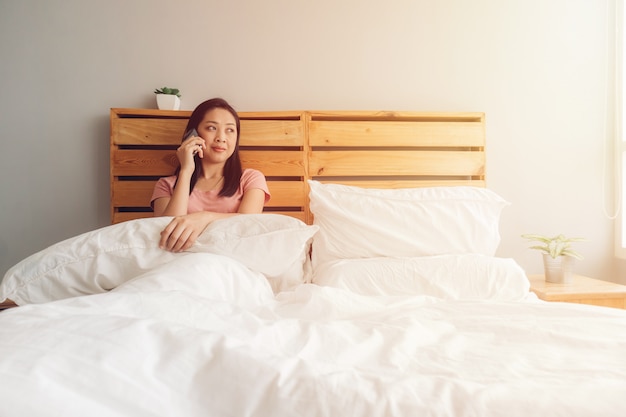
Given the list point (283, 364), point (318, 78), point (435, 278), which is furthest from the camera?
point (318, 78)

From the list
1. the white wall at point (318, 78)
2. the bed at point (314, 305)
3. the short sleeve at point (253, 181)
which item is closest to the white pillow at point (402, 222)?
the bed at point (314, 305)

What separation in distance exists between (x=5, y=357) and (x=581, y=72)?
108 inches

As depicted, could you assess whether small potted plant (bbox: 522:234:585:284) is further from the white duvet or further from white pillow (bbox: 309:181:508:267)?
the white duvet

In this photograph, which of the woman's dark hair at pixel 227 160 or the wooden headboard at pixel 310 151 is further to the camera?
the wooden headboard at pixel 310 151

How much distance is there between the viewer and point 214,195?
1.84 metres

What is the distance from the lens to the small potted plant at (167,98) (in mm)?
1993

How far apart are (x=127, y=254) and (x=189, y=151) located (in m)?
0.66

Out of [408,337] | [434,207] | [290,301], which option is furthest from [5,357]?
[434,207]

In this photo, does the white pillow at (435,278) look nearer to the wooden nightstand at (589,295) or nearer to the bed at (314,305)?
the bed at (314,305)

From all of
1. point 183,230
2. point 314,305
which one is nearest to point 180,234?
point 183,230

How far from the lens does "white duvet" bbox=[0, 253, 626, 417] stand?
449 millimetres

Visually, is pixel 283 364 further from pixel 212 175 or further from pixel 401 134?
pixel 401 134

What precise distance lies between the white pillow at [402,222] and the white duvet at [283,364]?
2.44 feet

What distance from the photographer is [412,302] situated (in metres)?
1.18
